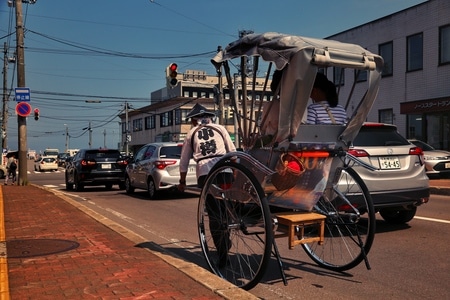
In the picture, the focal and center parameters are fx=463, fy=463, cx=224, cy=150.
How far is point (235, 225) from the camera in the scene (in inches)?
186

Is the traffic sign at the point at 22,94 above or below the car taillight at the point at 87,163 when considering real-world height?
above

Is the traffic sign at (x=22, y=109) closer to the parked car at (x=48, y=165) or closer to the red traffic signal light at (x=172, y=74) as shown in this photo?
the red traffic signal light at (x=172, y=74)

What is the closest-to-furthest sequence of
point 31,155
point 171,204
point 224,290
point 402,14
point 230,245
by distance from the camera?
point 224,290 → point 230,245 → point 171,204 → point 402,14 → point 31,155

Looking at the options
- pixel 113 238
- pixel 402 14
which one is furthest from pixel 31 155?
pixel 113 238

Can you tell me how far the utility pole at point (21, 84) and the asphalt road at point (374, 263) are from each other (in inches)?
440

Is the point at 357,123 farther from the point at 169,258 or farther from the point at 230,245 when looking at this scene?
the point at 169,258

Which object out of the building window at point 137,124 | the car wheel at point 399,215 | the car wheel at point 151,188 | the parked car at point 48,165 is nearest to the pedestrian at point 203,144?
the car wheel at point 399,215

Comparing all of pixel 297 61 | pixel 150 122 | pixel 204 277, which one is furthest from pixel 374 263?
pixel 150 122

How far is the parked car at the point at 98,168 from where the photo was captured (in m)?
16.9

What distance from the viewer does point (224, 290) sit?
4.05 m

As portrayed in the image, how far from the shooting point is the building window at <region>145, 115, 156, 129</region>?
70.5 meters

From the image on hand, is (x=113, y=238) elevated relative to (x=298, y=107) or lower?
Result: lower

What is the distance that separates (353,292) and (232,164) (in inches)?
67.5

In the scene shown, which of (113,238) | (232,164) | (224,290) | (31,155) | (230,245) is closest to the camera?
(224,290)
